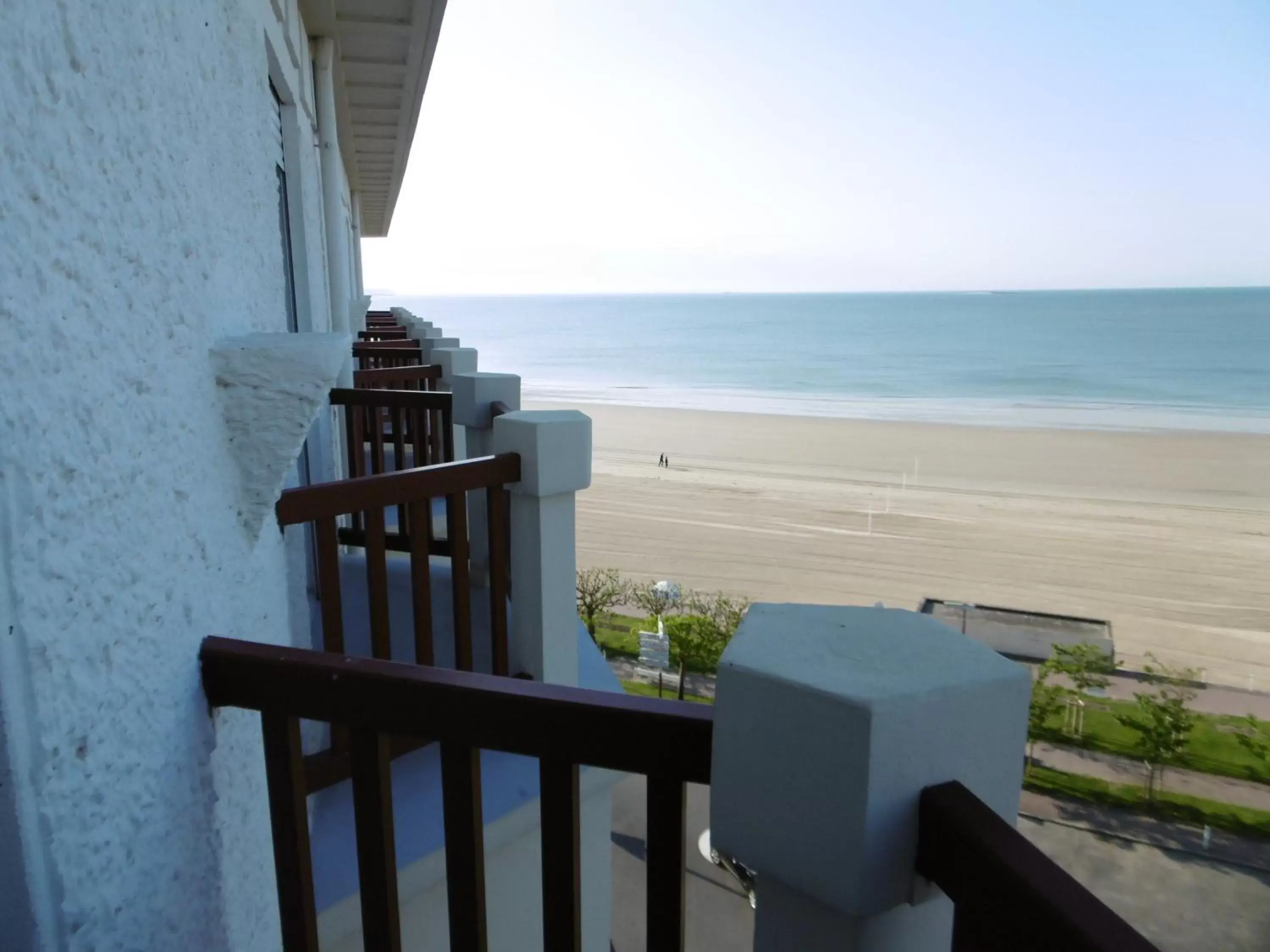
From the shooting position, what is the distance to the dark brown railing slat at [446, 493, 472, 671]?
9.30 ft

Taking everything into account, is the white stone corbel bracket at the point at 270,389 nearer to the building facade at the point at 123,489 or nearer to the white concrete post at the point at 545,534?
the building facade at the point at 123,489

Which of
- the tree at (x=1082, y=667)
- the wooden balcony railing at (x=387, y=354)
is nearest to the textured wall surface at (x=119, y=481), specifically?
the wooden balcony railing at (x=387, y=354)

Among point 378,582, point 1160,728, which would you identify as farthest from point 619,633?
point 378,582

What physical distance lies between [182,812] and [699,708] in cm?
84

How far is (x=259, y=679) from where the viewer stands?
1.30 metres

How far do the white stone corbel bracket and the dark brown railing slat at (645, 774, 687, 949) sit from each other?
84 cm

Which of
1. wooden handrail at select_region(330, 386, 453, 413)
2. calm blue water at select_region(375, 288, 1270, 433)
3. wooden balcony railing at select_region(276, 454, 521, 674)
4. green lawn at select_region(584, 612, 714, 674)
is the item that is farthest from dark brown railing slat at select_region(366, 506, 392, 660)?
calm blue water at select_region(375, 288, 1270, 433)

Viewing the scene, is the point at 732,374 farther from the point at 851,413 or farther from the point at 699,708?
the point at 699,708

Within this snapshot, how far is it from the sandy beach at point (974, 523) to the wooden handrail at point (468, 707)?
13.7 metres

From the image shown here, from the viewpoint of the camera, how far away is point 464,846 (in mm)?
1296

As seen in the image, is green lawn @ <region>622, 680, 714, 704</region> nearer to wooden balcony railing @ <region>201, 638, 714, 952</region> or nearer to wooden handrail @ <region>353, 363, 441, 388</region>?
wooden handrail @ <region>353, 363, 441, 388</region>

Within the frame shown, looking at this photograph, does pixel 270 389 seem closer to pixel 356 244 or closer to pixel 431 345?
pixel 431 345

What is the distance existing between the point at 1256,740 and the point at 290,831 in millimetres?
13060

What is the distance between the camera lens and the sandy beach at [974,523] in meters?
16.3
